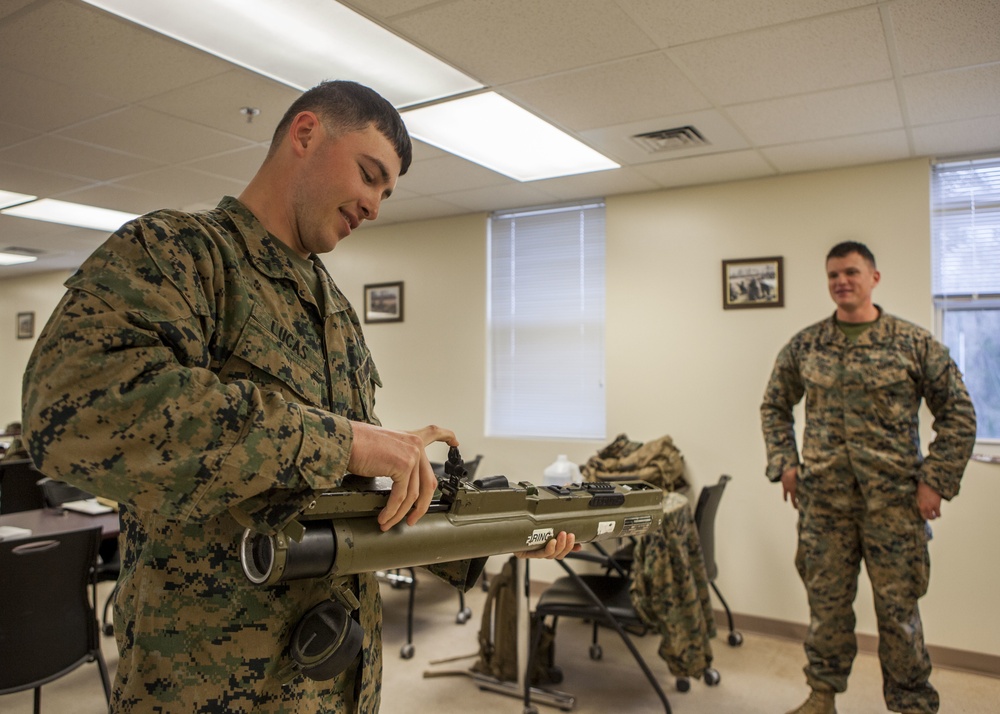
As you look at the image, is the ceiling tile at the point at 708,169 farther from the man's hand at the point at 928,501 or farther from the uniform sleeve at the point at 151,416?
the uniform sleeve at the point at 151,416

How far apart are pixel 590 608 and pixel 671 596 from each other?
34 cm

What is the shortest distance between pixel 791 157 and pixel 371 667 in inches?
139

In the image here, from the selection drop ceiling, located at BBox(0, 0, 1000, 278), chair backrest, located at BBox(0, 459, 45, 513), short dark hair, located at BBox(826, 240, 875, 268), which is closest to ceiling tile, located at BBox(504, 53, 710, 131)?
drop ceiling, located at BBox(0, 0, 1000, 278)

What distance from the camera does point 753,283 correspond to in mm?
4141

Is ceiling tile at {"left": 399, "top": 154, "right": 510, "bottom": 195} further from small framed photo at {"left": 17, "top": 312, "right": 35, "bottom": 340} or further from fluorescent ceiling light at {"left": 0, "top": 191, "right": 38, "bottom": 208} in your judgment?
small framed photo at {"left": 17, "top": 312, "right": 35, "bottom": 340}

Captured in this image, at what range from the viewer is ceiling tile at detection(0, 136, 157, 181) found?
3592mm

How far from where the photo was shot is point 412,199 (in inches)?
186

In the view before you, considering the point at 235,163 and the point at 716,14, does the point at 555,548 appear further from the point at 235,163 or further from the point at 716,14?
the point at 235,163

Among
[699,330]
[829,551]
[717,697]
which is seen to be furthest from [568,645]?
[699,330]

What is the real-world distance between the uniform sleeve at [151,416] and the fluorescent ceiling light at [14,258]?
7.38 m

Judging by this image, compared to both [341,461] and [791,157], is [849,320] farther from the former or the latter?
[341,461]

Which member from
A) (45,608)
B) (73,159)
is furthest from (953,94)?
(73,159)

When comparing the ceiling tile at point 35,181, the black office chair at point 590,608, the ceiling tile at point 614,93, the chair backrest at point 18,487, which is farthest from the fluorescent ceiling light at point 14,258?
the black office chair at point 590,608

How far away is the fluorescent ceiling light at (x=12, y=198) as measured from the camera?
460cm
